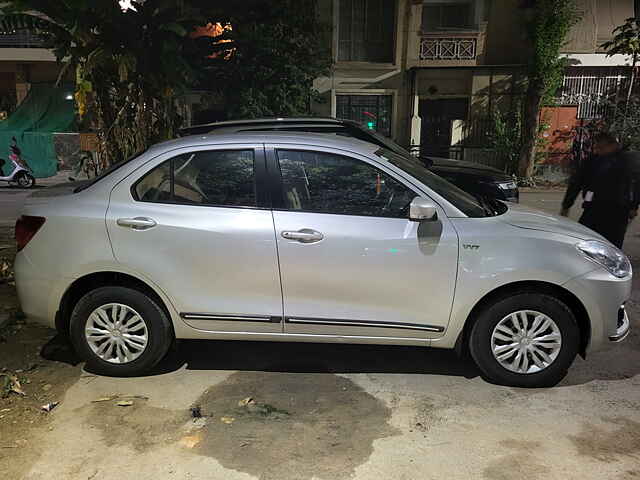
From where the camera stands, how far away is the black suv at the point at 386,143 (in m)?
6.25

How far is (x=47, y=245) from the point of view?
394 cm

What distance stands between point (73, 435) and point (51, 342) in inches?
64.9

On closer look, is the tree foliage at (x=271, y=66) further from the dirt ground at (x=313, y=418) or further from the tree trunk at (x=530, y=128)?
the dirt ground at (x=313, y=418)

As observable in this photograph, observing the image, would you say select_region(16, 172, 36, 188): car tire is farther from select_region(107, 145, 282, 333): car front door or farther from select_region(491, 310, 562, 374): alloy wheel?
select_region(491, 310, 562, 374): alloy wheel

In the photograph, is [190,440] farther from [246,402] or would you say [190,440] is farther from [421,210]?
[421,210]

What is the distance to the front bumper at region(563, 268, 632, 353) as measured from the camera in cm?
369

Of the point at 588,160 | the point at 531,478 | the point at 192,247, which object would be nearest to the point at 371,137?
the point at 588,160

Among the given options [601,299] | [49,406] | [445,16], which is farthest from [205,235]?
[445,16]

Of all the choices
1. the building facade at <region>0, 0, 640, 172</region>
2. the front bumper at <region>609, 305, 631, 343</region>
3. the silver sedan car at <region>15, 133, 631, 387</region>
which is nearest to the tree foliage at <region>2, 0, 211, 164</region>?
the silver sedan car at <region>15, 133, 631, 387</region>

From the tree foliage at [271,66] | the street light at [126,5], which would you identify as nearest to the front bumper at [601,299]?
the street light at [126,5]

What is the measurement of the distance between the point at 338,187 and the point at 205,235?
974 mm

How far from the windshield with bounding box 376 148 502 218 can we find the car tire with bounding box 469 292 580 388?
2.15ft

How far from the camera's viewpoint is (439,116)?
2050 cm

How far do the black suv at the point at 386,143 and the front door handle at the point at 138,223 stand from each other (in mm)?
2168
